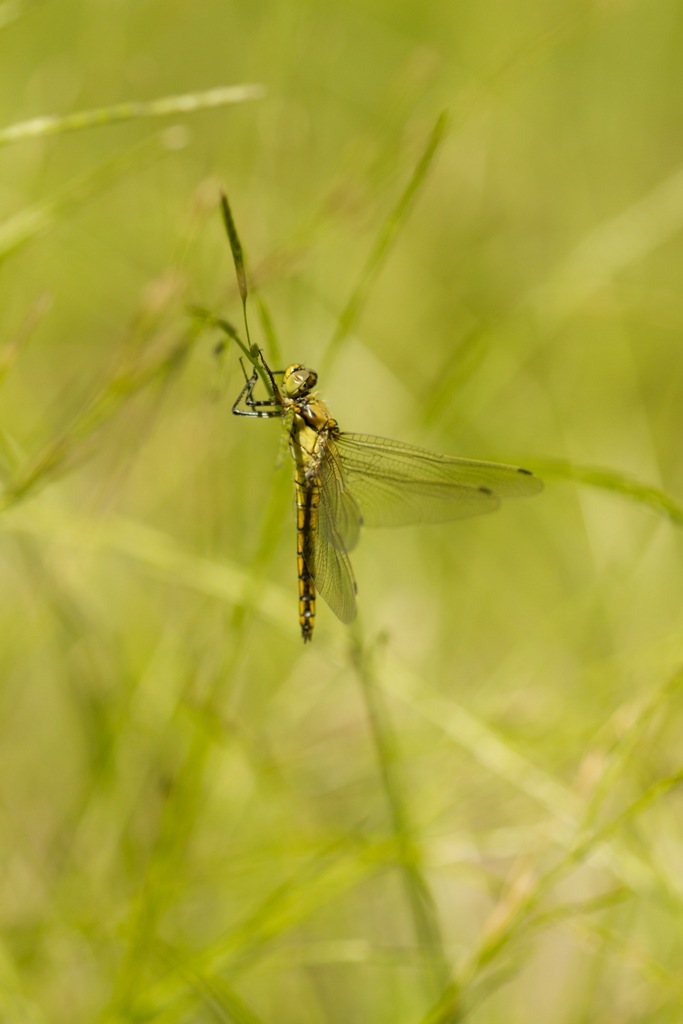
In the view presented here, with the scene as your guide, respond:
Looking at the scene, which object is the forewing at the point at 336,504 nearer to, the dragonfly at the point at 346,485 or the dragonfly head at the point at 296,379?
the dragonfly at the point at 346,485

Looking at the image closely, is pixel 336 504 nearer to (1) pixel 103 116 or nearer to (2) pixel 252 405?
(2) pixel 252 405

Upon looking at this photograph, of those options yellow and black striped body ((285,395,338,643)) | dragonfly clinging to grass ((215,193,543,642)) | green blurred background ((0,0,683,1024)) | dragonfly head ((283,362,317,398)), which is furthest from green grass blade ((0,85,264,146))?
yellow and black striped body ((285,395,338,643))

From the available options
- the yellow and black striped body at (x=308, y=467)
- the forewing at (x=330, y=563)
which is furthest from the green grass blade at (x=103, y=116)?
the forewing at (x=330, y=563)

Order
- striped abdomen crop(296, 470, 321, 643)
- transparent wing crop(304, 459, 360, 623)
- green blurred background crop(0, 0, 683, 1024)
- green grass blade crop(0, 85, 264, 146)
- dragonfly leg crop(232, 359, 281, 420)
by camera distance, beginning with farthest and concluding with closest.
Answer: striped abdomen crop(296, 470, 321, 643), transparent wing crop(304, 459, 360, 623), dragonfly leg crop(232, 359, 281, 420), green blurred background crop(0, 0, 683, 1024), green grass blade crop(0, 85, 264, 146)

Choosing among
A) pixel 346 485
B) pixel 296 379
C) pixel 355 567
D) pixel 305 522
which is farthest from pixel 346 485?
pixel 355 567

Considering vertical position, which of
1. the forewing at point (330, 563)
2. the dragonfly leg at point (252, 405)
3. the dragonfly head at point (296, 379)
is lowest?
the forewing at point (330, 563)

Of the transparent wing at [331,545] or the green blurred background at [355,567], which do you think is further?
the transparent wing at [331,545]

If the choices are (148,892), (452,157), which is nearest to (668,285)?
(452,157)

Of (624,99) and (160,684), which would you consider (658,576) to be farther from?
(624,99)

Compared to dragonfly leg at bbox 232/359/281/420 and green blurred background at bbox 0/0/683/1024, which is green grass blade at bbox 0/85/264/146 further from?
Answer: dragonfly leg at bbox 232/359/281/420
